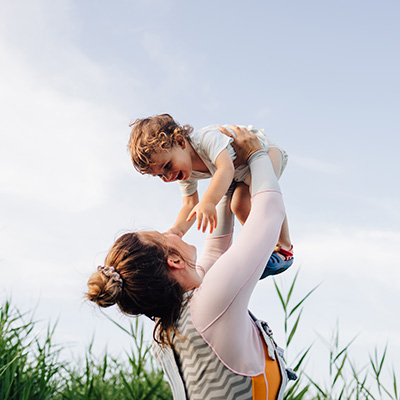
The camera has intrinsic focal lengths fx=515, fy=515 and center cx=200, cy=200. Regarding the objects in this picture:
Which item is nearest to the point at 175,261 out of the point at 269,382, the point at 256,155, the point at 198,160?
the point at 269,382

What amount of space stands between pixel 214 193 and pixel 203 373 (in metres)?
0.80

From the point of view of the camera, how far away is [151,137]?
2.67 meters

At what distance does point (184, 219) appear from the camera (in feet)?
8.98

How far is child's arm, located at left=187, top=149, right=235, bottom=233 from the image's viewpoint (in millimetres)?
2146

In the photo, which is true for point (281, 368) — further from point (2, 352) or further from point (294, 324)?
point (2, 352)

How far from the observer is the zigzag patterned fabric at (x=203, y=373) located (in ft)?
5.63

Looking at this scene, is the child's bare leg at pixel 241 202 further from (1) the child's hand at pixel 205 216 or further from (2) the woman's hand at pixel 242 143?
(1) the child's hand at pixel 205 216

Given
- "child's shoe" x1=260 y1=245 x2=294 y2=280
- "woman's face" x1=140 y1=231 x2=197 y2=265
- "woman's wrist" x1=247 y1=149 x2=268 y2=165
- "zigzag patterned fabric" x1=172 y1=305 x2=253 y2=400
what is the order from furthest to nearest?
1. "child's shoe" x1=260 y1=245 x2=294 y2=280
2. "woman's wrist" x1=247 y1=149 x2=268 y2=165
3. "woman's face" x1=140 y1=231 x2=197 y2=265
4. "zigzag patterned fabric" x1=172 y1=305 x2=253 y2=400

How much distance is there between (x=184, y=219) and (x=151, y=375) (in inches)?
78.6

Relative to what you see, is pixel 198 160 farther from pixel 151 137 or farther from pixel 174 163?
pixel 151 137

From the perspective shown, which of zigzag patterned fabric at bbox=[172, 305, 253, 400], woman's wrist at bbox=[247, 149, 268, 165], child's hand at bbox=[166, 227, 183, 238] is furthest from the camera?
child's hand at bbox=[166, 227, 183, 238]

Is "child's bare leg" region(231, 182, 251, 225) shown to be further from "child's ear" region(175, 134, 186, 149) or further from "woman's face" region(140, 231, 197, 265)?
"woman's face" region(140, 231, 197, 265)

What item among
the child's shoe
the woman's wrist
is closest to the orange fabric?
the child's shoe

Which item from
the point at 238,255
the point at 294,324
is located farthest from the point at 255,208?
the point at 294,324
